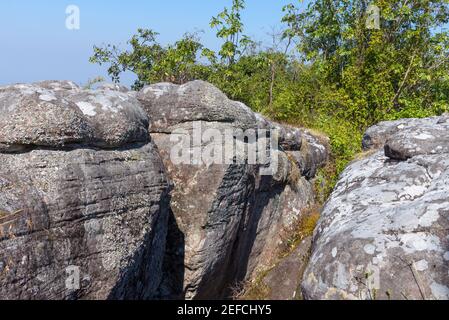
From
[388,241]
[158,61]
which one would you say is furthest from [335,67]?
[388,241]

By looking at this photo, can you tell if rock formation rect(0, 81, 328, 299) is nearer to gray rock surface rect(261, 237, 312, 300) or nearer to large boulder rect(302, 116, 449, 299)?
gray rock surface rect(261, 237, 312, 300)

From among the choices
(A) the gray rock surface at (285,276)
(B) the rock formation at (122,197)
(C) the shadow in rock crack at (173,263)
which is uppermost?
(B) the rock formation at (122,197)

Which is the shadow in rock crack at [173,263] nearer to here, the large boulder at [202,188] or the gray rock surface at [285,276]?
the large boulder at [202,188]

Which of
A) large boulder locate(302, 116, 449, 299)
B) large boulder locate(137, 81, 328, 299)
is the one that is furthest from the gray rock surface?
large boulder locate(302, 116, 449, 299)

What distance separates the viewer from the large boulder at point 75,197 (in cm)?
517

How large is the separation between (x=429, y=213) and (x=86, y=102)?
4751 millimetres

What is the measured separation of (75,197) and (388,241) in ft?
12.3

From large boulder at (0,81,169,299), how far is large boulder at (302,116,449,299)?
281 cm

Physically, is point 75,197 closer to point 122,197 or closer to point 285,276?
point 122,197

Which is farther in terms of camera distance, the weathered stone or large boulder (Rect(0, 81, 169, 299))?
the weathered stone

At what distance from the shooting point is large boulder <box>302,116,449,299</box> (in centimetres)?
342

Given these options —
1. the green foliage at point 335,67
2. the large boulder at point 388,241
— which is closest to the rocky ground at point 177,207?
the large boulder at point 388,241

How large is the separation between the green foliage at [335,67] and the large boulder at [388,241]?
1112cm

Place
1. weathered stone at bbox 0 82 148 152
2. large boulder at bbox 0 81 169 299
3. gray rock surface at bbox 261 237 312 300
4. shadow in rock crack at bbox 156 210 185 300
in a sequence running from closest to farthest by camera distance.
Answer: large boulder at bbox 0 81 169 299 < weathered stone at bbox 0 82 148 152 < shadow in rock crack at bbox 156 210 185 300 < gray rock surface at bbox 261 237 312 300
